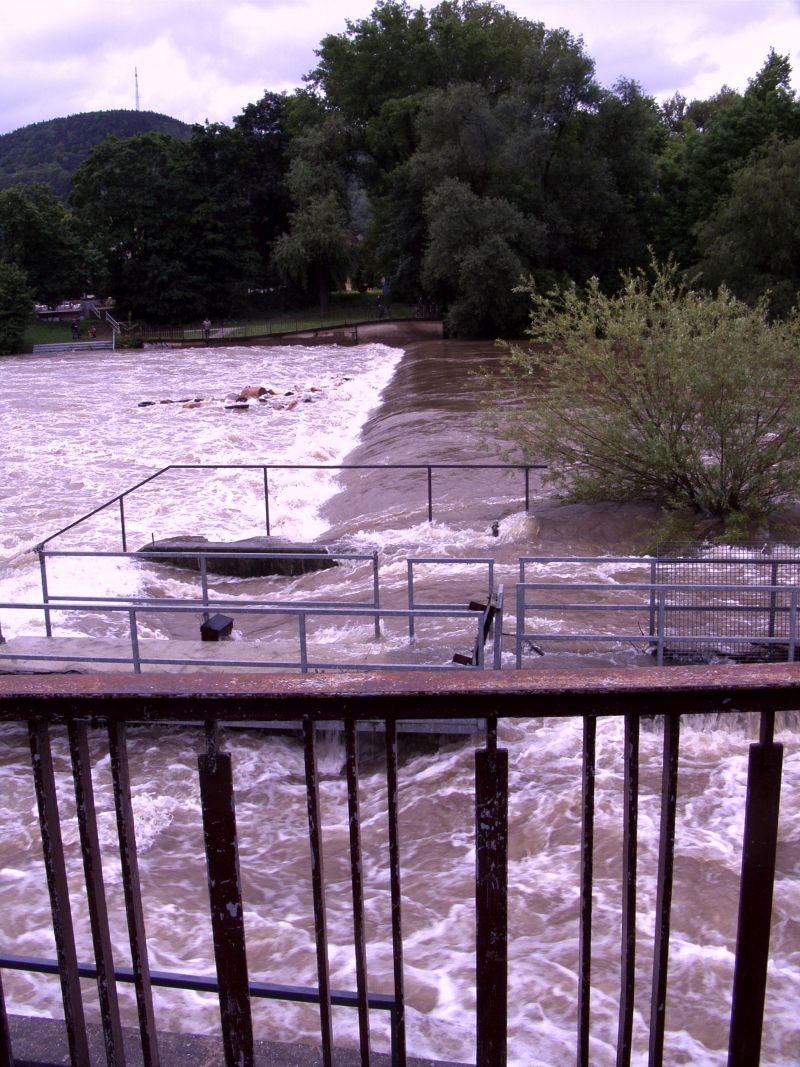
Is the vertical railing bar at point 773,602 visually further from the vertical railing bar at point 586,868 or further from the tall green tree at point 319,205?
the tall green tree at point 319,205

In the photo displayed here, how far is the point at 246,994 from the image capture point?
227 cm

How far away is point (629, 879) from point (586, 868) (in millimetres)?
90

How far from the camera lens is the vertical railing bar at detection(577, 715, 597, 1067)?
6.67 feet

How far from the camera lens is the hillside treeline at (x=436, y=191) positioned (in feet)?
159

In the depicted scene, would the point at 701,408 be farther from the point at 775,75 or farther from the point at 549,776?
the point at 775,75

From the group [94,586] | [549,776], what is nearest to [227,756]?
[549,776]

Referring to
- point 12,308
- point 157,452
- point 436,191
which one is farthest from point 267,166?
point 157,452

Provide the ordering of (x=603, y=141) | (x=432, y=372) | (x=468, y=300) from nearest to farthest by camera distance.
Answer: (x=432, y=372)
(x=468, y=300)
(x=603, y=141)

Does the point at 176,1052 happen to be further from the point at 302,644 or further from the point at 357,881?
the point at 302,644

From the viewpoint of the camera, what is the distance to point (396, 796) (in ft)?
6.43

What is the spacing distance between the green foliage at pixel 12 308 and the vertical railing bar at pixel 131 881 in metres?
62.6

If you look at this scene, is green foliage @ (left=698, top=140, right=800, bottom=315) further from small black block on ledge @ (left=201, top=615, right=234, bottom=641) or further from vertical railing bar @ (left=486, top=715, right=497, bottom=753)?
→ vertical railing bar @ (left=486, top=715, right=497, bottom=753)

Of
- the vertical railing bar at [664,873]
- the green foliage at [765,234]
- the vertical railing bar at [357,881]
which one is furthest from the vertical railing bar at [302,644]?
the green foliage at [765,234]

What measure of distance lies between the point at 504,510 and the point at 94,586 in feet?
21.1
